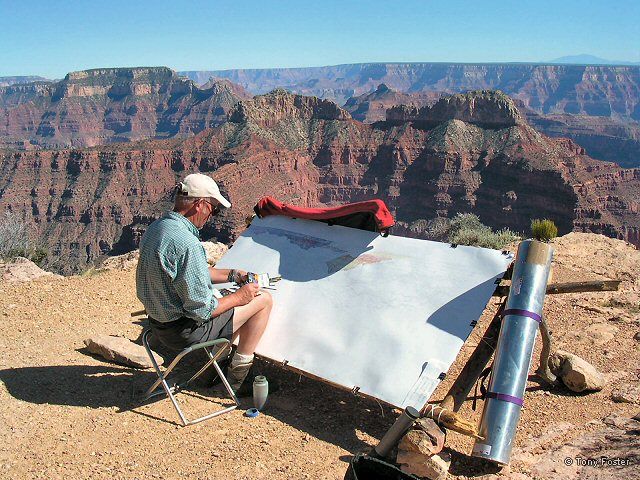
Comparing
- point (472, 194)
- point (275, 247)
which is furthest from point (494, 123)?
point (275, 247)

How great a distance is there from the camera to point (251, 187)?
65.9 meters

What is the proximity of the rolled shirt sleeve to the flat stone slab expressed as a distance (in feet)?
4.80

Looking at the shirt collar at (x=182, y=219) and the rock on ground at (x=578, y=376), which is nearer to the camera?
the shirt collar at (x=182, y=219)

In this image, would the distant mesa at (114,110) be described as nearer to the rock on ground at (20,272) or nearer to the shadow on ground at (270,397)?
the rock on ground at (20,272)

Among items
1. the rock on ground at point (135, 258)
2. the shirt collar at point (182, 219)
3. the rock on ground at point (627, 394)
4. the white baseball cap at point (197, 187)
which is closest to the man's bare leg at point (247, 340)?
the shirt collar at point (182, 219)

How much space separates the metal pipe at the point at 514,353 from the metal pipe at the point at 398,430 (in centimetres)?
51

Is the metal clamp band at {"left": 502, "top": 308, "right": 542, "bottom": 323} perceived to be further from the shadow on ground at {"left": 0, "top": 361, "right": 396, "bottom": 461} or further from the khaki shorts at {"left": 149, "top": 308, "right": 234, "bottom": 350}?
the khaki shorts at {"left": 149, "top": 308, "right": 234, "bottom": 350}

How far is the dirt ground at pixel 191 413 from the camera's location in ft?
13.4

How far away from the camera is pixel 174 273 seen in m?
4.37

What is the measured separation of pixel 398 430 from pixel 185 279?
1.90 meters

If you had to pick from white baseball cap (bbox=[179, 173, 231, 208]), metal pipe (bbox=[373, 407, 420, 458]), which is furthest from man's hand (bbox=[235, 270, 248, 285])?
metal pipe (bbox=[373, 407, 420, 458])

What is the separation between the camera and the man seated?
4.35 meters

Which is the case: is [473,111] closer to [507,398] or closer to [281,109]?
[281,109]

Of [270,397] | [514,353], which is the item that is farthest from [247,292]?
[514,353]
